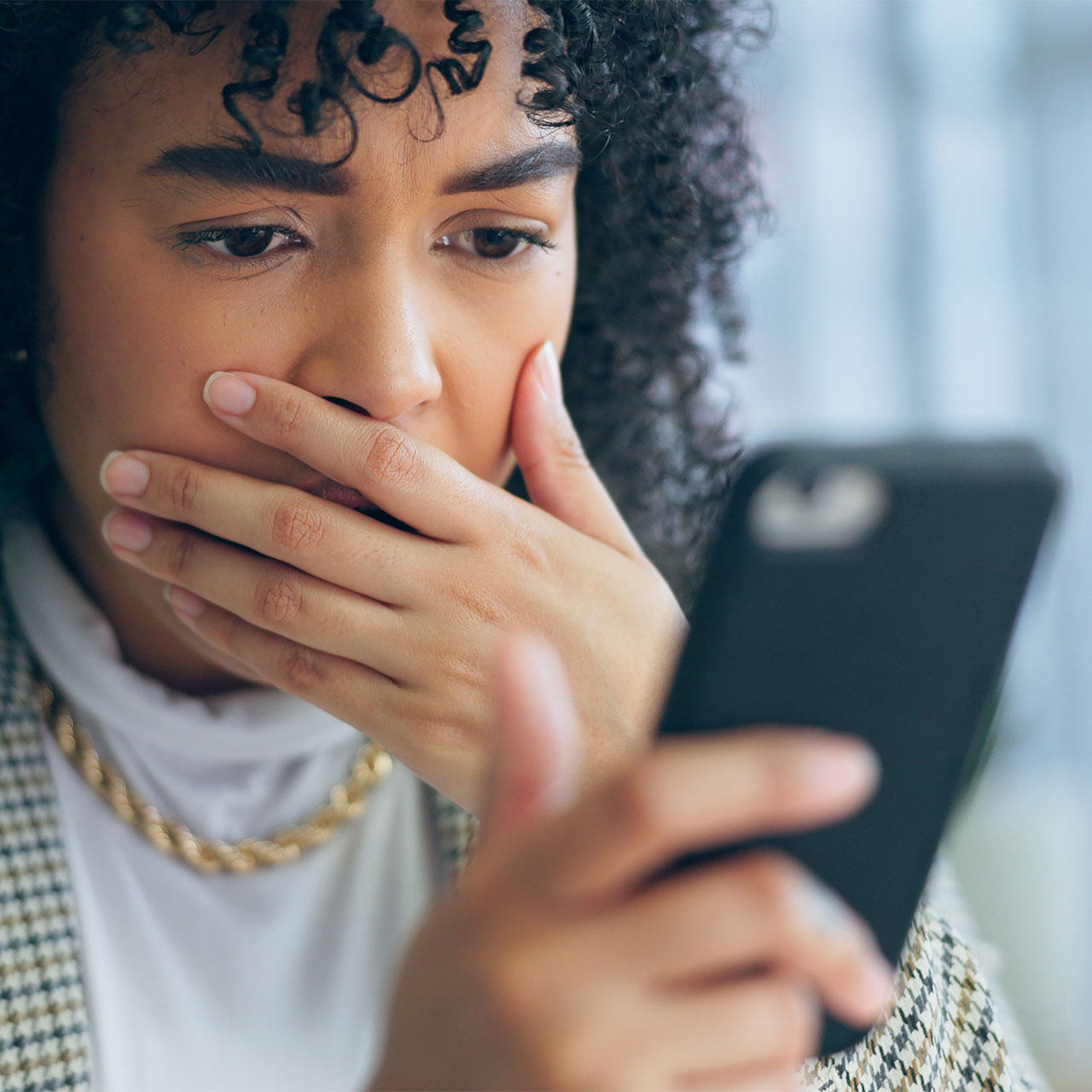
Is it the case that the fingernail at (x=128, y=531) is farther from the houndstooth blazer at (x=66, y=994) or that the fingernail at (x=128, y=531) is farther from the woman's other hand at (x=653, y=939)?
the woman's other hand at (x=653, y=939)

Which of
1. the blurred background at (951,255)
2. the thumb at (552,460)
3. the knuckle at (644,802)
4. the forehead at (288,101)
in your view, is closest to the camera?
the knuckle at (644,802)

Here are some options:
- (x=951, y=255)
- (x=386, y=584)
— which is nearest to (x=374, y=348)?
(x=386, y=584)

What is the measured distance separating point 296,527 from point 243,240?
0.20m

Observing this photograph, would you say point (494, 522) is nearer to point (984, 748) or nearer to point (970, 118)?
point (984, 748)

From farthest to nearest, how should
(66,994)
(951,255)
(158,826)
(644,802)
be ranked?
(951,255) → (158,826) → (66,994) → (644,802)

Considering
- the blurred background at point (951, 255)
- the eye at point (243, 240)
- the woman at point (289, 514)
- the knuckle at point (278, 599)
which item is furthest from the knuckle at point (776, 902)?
the blurred background at point (951, 255)

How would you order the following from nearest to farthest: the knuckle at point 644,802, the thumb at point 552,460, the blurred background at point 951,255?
the knuckle at point 644,802 → the thumb at point 552,460 → the blurred background at point 951,255

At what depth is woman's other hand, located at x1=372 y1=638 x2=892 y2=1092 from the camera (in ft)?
1.18

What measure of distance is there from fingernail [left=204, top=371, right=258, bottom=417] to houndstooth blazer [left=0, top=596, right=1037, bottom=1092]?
1.19 feet

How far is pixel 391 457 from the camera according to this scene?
2.47 feet

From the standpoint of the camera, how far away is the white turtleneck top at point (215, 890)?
2.95 ft

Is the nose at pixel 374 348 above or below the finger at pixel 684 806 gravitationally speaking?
above

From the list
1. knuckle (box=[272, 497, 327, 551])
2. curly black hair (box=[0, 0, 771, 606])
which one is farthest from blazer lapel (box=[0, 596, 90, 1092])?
knuckle (box=[272, 497, 327, 551])

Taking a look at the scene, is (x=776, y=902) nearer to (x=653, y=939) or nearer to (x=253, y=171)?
(x=653, y=939)
